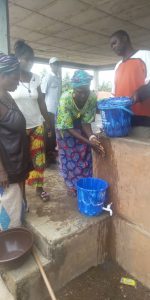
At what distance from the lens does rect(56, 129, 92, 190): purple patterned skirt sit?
3.17 m

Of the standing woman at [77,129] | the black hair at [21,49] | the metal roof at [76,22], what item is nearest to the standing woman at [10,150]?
the black hair at [21,49]

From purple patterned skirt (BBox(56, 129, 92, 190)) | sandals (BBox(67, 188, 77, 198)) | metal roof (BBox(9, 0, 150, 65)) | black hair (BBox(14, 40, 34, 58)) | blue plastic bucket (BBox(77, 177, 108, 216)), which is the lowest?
sandals (BBox(67, 188, 77, 198))

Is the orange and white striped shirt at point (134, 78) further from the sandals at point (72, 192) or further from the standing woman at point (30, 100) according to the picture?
the sandals at point (72, 192)

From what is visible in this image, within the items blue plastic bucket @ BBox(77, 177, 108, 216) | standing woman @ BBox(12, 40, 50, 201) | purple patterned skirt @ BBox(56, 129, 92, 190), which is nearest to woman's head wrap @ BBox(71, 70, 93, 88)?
standing woman @ BBox(12, 40, 50, 201)

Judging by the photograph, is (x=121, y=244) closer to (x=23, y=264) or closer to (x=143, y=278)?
(x=143, y=278)

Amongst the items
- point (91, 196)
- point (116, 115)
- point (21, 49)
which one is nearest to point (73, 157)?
point (91, 196)

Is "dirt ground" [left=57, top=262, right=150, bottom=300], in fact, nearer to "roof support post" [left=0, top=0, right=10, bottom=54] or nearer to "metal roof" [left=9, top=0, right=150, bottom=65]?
"roof support post" [left=0, top=0, right=10, bottom=54]

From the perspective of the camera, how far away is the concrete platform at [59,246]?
2286 millimetres

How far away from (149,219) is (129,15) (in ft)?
12.8

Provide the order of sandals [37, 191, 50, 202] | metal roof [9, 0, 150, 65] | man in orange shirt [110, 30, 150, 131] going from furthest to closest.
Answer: metal roof [9, 0, 150, 65], sandals [37, 191, 50, 202], man in orange shirt [110, 30, 150, 131]

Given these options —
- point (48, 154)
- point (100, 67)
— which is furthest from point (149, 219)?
point (100, 67)

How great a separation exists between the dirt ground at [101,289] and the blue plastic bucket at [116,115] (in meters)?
1.44

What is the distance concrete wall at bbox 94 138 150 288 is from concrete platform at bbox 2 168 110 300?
174 millimetres

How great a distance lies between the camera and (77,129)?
10.2 feet
